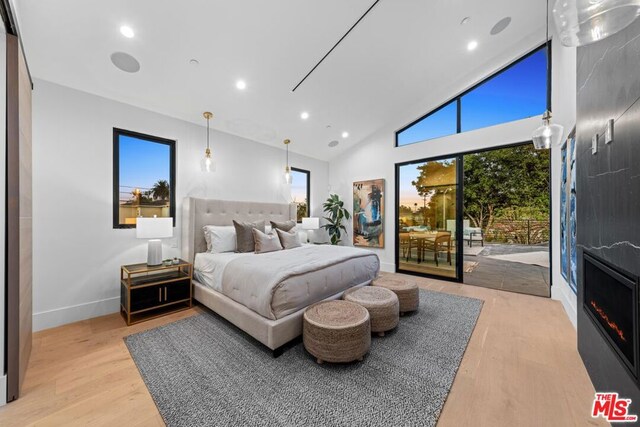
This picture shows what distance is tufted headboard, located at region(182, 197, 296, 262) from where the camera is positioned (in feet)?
11.6

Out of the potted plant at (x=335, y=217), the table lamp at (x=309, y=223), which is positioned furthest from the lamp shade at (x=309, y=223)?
the potted plant at (x=335, y=217)

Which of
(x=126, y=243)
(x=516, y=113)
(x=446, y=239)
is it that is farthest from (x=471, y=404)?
(x=516, y=113)

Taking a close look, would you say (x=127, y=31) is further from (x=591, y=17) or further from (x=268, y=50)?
(x=591, y=17)

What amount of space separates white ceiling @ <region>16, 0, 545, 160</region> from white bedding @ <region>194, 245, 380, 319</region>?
7.16 ft

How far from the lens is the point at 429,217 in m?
4.72

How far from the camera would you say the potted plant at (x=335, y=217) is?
569 cm

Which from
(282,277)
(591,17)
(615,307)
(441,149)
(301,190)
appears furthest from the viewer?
(301,190)

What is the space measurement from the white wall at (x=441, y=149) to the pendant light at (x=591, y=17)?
2299mm

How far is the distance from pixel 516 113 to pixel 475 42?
1.35 metres

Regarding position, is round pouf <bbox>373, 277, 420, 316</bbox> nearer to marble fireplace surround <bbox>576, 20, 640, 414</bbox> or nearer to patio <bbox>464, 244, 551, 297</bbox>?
marble fireplace surround <bbox>576, 20, 640, 414</bbox>

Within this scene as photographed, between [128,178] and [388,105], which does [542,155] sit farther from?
[128,178]

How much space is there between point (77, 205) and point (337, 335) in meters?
3.17

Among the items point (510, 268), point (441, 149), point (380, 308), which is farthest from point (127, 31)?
point (510, 268)

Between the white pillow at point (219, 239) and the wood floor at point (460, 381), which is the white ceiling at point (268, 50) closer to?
the white pillow at point (219, 239)
